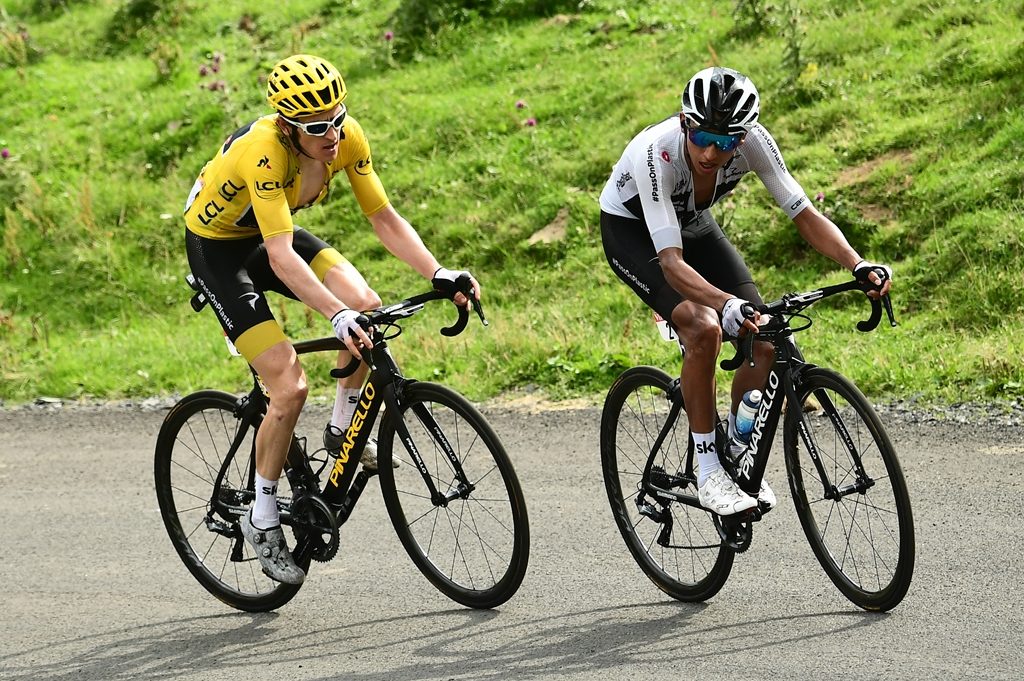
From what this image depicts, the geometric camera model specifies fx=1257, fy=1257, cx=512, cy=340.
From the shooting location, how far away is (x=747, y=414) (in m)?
5.53

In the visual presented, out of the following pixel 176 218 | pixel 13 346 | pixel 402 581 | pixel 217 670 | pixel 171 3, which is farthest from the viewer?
pixel 171 3

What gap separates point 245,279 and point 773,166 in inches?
97.9

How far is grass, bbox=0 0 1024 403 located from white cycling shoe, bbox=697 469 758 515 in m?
3.24

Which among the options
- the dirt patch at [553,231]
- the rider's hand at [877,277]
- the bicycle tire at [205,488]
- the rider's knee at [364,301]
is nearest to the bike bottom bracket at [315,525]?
the bicycle tire at [205,488]

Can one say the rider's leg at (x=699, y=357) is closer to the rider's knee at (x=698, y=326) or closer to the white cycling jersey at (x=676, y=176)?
the rider's knee at (x=698, y=326)

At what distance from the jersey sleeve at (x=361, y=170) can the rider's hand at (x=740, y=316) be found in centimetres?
183

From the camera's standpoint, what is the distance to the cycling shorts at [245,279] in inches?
227

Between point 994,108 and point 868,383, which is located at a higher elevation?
point 994,108

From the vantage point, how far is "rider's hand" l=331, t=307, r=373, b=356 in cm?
513

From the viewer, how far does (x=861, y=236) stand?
10727 millimetres

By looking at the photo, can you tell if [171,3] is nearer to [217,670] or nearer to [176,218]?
[176,218]

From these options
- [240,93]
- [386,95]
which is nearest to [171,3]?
[240,93]

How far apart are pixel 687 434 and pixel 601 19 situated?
1118 cm

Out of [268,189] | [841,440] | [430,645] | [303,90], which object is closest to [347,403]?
[268,189]
